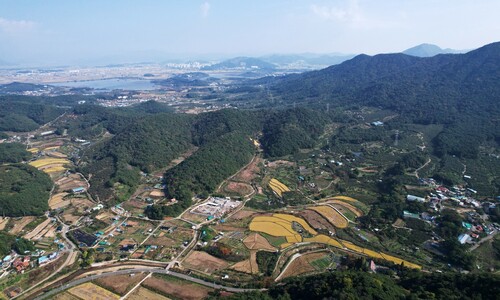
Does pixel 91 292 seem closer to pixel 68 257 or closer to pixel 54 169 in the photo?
pixel 68 257

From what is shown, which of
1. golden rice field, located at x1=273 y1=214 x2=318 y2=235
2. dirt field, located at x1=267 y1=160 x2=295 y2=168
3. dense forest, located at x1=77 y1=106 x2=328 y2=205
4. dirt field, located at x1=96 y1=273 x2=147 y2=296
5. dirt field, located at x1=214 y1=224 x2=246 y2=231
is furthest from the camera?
dirt field, located at x1=267 y1=160 x2=295 y2=168

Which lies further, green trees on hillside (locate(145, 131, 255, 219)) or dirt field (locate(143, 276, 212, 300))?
green trees on hillside (locate(145, 131, 255, 219))

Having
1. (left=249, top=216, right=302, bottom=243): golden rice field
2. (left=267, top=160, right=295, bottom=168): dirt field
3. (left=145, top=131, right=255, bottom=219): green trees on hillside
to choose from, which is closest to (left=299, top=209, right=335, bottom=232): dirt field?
(left=249, top=216, right=302, bottom=243): golden rice field

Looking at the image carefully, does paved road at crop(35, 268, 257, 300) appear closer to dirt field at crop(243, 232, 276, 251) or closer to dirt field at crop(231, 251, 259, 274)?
dirt field at crop(231, 251, 259, 274)

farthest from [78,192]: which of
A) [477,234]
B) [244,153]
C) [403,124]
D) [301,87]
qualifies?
[301,87]

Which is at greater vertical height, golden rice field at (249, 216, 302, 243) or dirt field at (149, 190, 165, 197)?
dirt field at (149, 190, 165, 197)

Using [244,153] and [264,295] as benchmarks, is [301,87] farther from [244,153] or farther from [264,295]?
[264,295]
